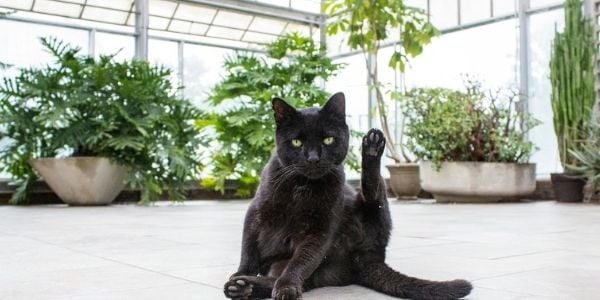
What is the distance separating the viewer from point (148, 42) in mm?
7953

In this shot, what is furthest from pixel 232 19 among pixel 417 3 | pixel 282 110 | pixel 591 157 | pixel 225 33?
pixel 282 110

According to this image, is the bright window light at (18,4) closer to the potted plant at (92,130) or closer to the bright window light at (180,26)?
the potted plant at (92,130)

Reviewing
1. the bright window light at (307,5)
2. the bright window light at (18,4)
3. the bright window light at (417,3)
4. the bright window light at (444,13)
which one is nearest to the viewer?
the bright window light at (18,4)

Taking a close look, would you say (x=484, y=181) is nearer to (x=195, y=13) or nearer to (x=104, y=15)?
(x=195, y=13)

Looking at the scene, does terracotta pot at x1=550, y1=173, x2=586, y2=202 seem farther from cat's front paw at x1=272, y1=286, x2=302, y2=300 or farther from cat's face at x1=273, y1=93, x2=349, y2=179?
cat's front paw at x1=272, y1=286, x2=302, y2=300

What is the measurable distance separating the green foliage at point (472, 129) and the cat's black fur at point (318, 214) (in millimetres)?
4981

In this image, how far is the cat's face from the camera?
1509 mm

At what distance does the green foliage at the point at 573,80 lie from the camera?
6.35m

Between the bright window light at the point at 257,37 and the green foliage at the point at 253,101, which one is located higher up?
the bright window light at the point at 257,37

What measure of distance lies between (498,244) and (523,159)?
14.3 ft

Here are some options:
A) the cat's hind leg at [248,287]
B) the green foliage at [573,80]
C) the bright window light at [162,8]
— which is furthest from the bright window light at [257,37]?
the cat's hind leg at [248,287]

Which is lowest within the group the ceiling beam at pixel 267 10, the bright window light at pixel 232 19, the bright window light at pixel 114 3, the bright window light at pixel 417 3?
the bright window light at pixel 114 3

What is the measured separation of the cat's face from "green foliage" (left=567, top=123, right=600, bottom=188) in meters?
4.88

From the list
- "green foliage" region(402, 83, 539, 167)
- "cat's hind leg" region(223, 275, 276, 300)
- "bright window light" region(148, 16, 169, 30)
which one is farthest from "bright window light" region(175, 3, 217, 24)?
"cat's hind leg" region(223, 275, 276, 300)
